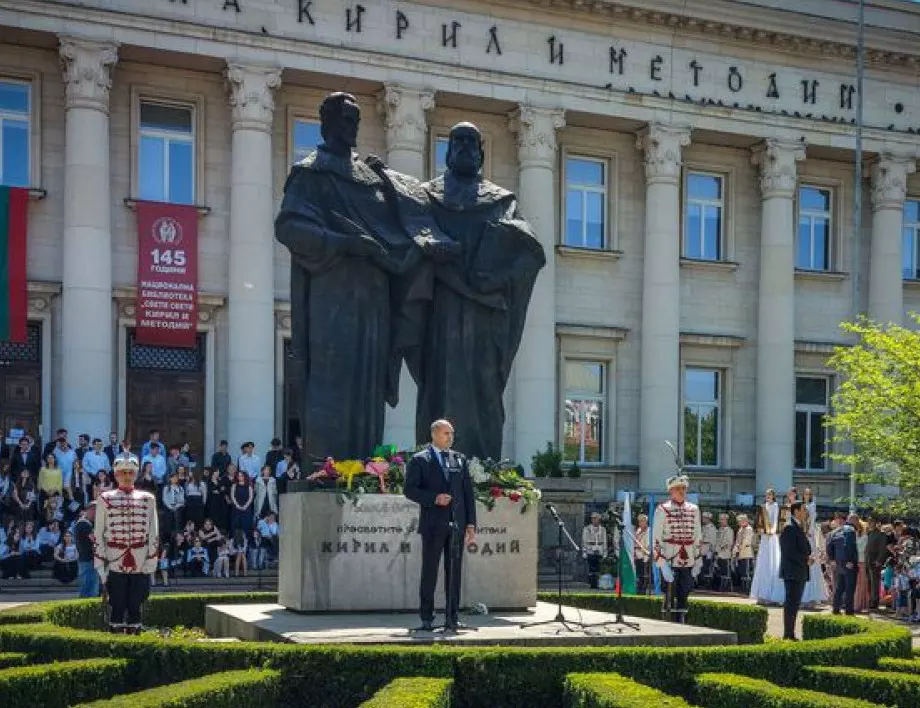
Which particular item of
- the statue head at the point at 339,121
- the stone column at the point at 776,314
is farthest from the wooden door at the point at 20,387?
the statue head at the point at 339,121

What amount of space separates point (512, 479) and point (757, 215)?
31.5 metres

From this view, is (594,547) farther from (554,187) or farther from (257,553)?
(554,187)

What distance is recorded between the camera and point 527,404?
3988cm

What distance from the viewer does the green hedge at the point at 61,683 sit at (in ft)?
35.3

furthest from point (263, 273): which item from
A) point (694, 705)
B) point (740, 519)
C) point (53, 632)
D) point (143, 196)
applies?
point (694, 705)

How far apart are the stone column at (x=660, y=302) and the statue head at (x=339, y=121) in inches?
1076

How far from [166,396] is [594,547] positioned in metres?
11.5

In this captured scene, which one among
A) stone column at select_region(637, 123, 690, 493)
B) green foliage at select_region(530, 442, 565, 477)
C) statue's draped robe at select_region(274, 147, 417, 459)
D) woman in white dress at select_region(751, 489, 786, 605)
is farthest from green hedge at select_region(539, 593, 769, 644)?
stone column at select_region(637, 123, 690, 493)

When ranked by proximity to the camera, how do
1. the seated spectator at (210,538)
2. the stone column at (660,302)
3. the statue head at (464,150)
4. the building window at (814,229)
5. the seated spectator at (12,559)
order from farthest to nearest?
1. the building window at (814,229)
2. the stone column at (660,302)
3. the seated spectator at (210,538)
4. the seated spectator at (12,559)
5. the statue head at (464,150)

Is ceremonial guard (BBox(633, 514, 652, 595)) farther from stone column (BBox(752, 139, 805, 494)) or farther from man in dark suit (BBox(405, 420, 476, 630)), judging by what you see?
man in dark suit (BBox(405, 420, 476, 630))

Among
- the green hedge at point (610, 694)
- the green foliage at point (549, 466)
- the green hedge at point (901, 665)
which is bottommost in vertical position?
the green hedge at point (901, 665)

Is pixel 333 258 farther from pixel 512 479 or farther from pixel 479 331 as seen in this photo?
pixel 512 479

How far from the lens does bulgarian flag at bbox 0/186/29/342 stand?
34.1 m

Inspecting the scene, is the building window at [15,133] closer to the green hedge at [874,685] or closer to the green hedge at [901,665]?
the green hedge at [901,665]
